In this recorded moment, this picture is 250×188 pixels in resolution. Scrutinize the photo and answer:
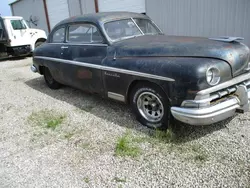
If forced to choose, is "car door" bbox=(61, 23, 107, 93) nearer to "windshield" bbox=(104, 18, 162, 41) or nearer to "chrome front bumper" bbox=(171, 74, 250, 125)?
"windshield" bbox=(104, 18, 162, 41)

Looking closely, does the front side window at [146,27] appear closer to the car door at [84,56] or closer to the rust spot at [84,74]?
the car door at [84,56]

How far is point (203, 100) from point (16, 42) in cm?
988

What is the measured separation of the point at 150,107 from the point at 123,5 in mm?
8717

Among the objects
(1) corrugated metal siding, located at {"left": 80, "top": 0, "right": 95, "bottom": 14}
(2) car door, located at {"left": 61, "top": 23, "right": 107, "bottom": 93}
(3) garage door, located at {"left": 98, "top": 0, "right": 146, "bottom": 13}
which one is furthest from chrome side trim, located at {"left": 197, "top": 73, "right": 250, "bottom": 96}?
(1) corrugated metal siding, located at {"left": 80, "top": 0, "right": 95, "bottom": 14}

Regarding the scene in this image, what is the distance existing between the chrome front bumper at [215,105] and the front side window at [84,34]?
78.3 inches

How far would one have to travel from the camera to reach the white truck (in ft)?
33.7

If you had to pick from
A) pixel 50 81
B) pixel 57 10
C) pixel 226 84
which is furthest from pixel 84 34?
pixel 57 10

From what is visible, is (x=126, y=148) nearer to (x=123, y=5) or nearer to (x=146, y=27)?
(x=146, y=27)

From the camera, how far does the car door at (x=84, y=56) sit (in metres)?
3.98

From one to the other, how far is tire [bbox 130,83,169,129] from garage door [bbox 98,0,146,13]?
24.4 ft

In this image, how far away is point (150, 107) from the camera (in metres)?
3.47

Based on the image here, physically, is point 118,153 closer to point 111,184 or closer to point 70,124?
point 111,184

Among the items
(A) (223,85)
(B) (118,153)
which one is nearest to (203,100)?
(A) (223,85)

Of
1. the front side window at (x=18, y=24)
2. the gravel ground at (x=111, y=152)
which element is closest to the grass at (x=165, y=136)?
the gravel ground at (x=111, y=152)
